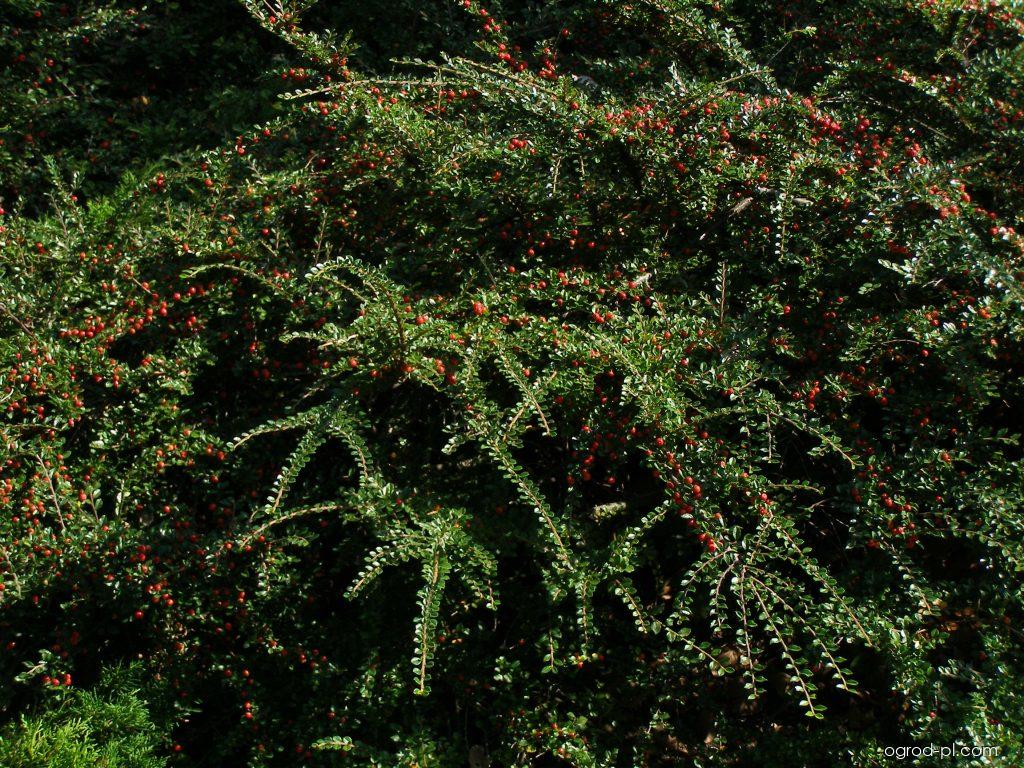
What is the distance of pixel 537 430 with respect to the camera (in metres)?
2.55

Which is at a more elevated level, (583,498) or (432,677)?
(583,498)

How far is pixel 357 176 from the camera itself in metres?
2.79

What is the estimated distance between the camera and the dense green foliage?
2125 mm

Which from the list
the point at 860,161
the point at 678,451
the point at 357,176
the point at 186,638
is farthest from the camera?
the point at 357,176

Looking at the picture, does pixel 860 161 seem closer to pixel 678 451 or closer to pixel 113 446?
pixel 678 451

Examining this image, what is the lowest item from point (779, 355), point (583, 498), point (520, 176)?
point (583, 498)

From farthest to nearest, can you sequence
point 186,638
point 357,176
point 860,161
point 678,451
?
1. point 357,176
2. point 860,161
3. point 186,638
4. point 678,451

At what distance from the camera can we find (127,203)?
2939 mm

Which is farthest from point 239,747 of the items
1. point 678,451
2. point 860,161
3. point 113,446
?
point 860,161

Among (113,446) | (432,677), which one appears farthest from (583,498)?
(113,446)

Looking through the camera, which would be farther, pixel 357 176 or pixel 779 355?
pixel 357 176

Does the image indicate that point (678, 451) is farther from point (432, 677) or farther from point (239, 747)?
point (239, 747)

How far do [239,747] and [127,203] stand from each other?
175 centimetres

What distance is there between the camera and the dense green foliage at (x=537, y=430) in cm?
212
